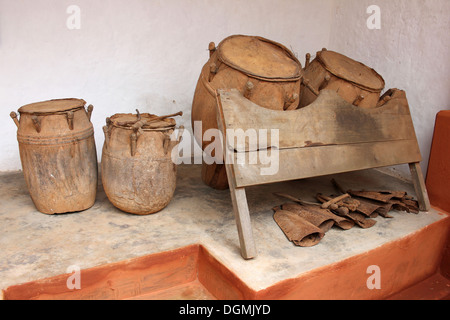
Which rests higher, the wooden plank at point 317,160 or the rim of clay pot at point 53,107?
the rim of clay pot at point 53,107

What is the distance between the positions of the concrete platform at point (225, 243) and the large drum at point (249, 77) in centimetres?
65

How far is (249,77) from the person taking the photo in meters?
2.80

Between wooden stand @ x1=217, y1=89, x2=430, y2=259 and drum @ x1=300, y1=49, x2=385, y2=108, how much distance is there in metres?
0.14

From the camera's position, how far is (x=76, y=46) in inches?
144

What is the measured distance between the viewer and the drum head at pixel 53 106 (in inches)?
111

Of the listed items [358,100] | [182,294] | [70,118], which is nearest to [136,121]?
[70,118]

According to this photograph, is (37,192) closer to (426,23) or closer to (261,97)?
(261,97)

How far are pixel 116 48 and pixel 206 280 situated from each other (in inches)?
90.7

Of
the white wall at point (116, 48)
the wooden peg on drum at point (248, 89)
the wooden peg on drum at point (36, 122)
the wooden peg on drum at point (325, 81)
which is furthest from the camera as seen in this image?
the white wall at point (116, 48)

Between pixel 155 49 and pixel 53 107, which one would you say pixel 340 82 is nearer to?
pixel 155 49

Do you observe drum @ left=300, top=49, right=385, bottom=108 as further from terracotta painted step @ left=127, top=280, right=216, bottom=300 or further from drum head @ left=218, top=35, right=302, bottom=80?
terracotta painted step @ left=127, top=280, right=216, bottom=300
